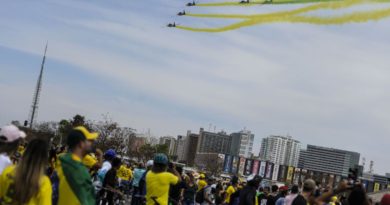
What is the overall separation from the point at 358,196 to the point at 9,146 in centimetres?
343

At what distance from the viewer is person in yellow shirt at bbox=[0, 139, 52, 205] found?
4672mm

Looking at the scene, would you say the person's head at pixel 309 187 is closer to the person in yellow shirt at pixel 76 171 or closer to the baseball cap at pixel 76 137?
the person in yellow shirt at pixel 76 171

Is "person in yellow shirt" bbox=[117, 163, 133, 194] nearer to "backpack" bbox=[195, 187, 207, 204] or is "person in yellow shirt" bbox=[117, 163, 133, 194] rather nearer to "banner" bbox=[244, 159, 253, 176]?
"backpack" bbox=[195, 187, 207, 204]

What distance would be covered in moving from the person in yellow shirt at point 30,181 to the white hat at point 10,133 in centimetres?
55

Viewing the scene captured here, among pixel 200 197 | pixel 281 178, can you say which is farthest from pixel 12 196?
pixel 281 178

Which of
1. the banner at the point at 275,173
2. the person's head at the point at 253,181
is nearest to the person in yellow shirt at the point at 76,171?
the person's head at the point at 253,181

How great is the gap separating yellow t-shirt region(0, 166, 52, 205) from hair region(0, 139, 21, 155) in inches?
18.5

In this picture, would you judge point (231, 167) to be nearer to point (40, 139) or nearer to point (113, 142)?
point (113, 142)

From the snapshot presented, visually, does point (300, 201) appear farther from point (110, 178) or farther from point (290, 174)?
point (290, 174)

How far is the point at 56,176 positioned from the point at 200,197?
523 inches

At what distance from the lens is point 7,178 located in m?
4.89

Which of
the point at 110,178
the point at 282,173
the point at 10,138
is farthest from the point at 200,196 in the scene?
the point at 282,173

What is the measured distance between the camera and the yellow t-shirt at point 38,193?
4.73 m

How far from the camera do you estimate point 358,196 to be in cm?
571
